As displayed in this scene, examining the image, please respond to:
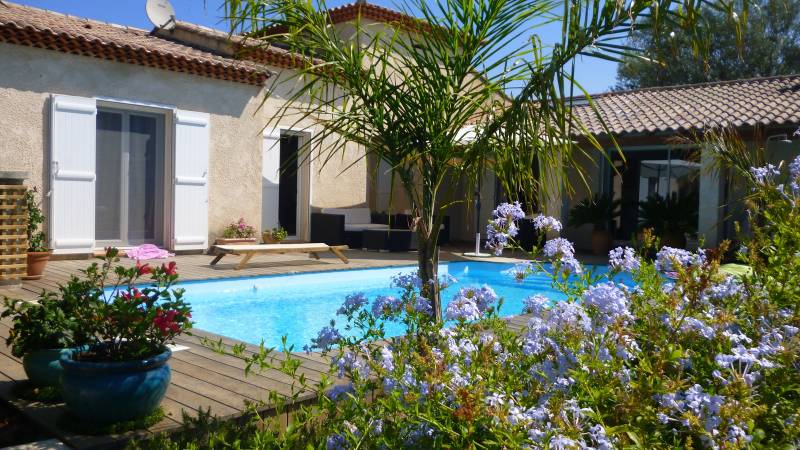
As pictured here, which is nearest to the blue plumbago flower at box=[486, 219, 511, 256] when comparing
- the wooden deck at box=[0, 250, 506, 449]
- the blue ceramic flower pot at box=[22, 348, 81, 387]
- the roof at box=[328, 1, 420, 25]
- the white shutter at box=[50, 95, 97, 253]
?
the wooden deck at box=[0, 250, 506, 449]

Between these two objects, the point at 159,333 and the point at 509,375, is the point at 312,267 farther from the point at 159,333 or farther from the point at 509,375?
the point at 509,375

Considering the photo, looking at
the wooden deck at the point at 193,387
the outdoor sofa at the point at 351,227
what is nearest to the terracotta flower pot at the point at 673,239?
the outdoor sofa at the point at 351,227

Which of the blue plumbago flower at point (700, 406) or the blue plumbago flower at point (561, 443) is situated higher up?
the blue plumbago flower at point (700, 406)

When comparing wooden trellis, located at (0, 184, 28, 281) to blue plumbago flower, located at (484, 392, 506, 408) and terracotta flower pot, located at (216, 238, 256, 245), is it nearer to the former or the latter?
terracotta flower pot, located at (216, 238, 256, 245)

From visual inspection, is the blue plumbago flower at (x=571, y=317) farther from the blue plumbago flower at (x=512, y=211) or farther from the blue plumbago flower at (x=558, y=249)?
the blue plumbago flower at (x=512, y=211)

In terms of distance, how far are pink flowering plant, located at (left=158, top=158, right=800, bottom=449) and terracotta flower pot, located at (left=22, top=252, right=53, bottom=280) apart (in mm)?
5776

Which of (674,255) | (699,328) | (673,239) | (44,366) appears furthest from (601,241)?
(699,328)

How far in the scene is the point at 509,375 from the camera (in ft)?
6.23

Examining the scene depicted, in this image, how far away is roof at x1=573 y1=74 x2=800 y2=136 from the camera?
10.8 meters

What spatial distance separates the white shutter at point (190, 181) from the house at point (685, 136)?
586 centimetres

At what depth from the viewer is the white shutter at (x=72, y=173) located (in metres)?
8.79

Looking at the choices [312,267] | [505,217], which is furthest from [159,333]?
[312,267]

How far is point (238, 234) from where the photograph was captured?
10930 millimetres

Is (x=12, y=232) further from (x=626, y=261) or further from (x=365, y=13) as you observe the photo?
(x=365, y=13)
